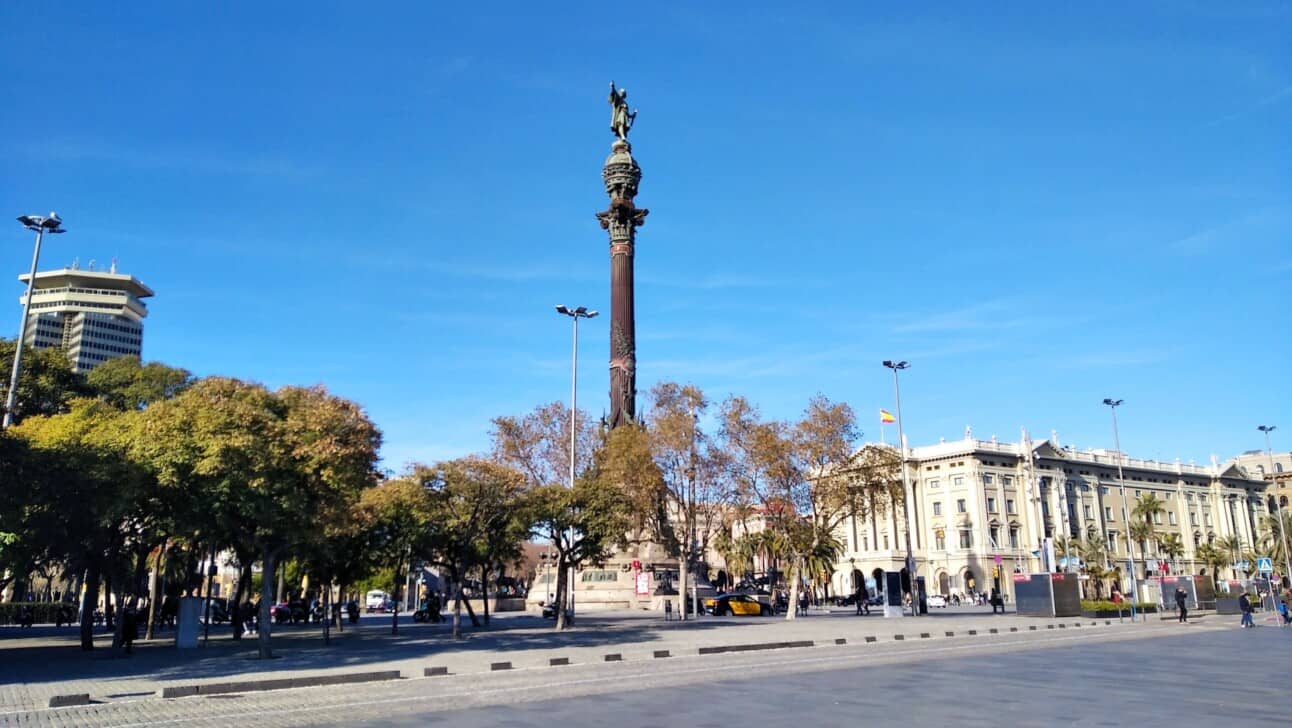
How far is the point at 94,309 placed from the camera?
155m

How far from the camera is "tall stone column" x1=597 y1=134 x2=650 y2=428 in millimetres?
60656

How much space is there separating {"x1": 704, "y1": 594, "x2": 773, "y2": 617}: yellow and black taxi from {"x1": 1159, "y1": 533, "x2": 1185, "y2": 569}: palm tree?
65546mm

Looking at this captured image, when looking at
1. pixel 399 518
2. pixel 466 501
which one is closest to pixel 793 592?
pixel 466 501

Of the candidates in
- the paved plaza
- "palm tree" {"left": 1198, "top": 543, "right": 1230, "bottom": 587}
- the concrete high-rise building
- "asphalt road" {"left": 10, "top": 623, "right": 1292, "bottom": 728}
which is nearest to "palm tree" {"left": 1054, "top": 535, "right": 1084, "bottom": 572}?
"palm tree" {"left": 1198, "top": 543, "right": 1230, "bottom": 587}

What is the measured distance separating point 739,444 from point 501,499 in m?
18.9

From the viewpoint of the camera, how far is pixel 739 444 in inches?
1912

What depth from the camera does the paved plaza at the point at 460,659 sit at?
1573cm

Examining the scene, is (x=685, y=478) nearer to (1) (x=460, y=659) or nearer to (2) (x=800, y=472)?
(2) (x=800, y=472)

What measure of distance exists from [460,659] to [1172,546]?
311 ft

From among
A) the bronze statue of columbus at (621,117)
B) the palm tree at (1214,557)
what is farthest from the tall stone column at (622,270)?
the palm tree at (1214,557)

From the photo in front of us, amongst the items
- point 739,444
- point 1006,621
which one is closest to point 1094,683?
point 1006,621

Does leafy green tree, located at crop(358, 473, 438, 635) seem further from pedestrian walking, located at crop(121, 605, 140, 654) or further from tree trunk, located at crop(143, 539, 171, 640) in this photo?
tree trunk, located at crop(143, 539, 171, 640)

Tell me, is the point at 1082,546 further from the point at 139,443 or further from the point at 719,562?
the point at 139,443

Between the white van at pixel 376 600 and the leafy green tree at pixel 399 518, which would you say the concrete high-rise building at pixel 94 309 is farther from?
the leafy green tree at pixel 399 518
